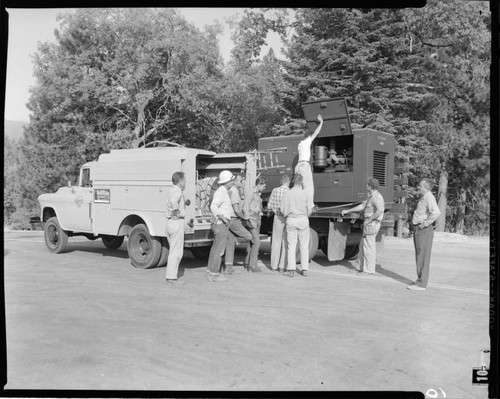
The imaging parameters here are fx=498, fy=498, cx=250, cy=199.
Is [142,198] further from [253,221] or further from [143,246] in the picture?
[253,221]

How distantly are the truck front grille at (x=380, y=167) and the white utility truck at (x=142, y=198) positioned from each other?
262 centimetres

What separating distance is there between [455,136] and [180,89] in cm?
838

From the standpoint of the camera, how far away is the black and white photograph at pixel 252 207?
5.07 meters

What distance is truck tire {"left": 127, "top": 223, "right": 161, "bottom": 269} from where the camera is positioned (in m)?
9.82

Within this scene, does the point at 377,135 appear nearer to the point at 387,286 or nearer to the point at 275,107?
the point at 387,286

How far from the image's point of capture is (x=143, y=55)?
43.0ft

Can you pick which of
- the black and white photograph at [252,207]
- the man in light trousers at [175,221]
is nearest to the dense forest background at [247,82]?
the black and white photograph at [252,207]

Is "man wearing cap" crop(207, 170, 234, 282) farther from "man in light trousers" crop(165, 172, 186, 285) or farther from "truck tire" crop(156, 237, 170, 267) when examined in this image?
"truck tire" crop(156, 237, 170, 267)

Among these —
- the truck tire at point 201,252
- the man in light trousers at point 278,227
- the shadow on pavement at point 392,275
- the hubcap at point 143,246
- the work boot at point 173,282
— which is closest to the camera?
the work boot at point 173,282

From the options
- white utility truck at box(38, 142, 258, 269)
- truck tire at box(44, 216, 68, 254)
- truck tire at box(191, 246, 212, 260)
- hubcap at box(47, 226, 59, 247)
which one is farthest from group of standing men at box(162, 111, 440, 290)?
hubcap at box(47, 226, 59, 247)

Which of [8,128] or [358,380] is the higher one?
[8,128]

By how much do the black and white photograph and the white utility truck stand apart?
0.05m

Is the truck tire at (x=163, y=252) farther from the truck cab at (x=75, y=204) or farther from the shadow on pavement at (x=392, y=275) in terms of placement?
the shadow on pavement at (x=392, y=275)

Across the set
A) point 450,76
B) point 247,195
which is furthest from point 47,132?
point 450,76
